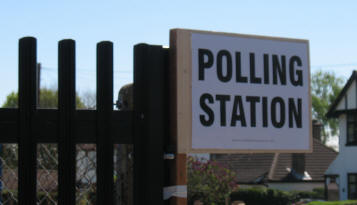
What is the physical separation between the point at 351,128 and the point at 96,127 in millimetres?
37110

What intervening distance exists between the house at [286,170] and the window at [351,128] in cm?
539

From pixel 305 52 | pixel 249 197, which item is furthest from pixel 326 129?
pixel 305 52

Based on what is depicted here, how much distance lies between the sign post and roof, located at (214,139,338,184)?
40.6 m

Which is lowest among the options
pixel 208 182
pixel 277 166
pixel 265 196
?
pixel 265 196

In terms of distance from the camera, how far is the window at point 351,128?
38059 mm

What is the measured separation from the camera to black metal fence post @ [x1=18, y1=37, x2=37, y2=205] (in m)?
2.88

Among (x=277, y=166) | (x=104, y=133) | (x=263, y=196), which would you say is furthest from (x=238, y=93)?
(x=277, y=166)

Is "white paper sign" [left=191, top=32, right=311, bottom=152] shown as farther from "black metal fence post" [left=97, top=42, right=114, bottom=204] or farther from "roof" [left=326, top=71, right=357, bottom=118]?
"roof" [left=326, top=71, right=357, bottom=118]

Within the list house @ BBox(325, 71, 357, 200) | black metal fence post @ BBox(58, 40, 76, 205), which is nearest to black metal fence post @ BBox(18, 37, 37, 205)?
black metal fence post @ BBox(58, 40, 76, 205)

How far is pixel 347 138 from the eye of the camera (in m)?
38.6

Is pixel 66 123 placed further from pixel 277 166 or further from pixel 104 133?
pixel 277 166

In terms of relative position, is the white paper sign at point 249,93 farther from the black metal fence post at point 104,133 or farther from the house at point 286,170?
the house at point 286,170

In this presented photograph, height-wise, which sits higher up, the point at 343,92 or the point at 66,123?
the point at 343,92

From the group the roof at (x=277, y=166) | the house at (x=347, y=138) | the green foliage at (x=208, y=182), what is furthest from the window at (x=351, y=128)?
the green foliage at (x=208, y=182)
